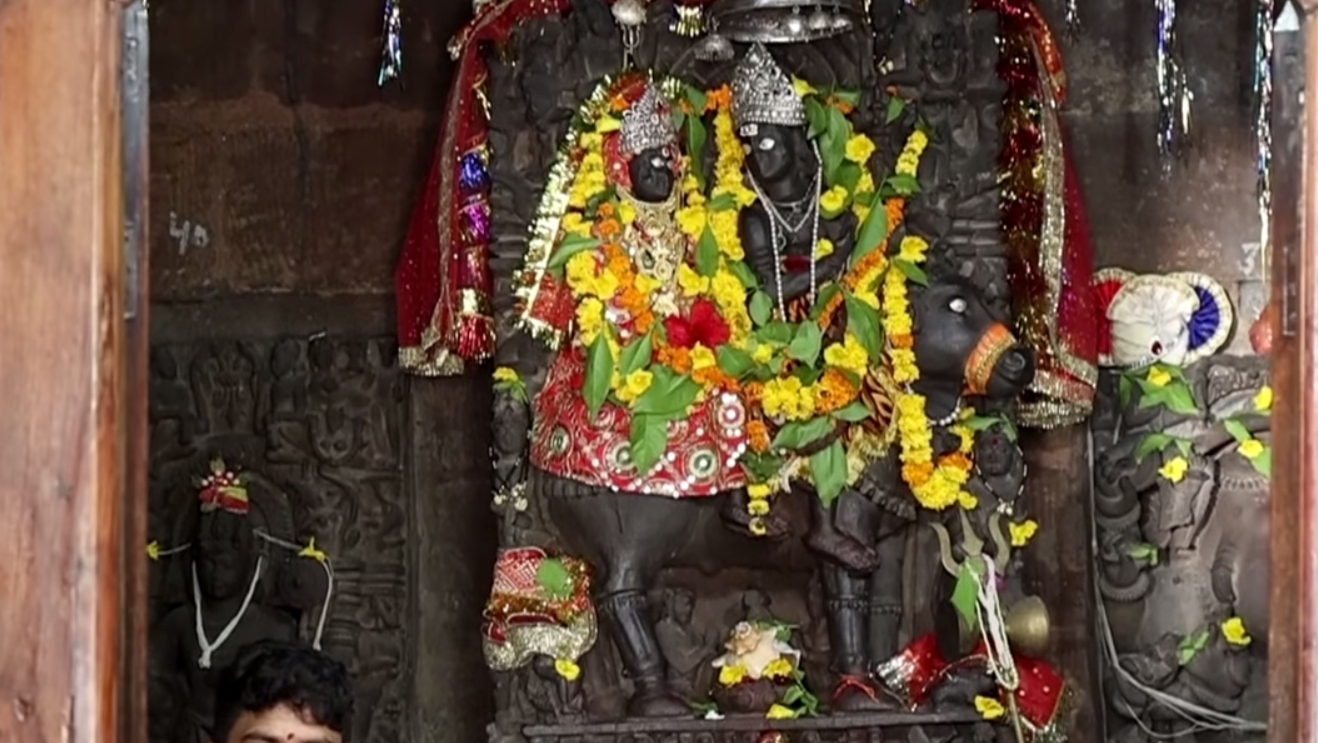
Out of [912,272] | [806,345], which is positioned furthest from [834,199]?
[806,345]

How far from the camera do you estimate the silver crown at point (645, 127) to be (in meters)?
4.84

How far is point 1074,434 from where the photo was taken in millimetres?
5367

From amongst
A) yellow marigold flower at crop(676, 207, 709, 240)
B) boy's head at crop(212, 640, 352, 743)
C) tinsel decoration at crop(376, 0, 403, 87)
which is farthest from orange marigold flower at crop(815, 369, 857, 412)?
boy's head at crop(212, 640, 352, 743)

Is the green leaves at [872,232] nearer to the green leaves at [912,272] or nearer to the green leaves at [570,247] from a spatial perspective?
the green leaves at [912,272]

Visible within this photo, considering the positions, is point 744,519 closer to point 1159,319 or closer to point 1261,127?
point 1159,319

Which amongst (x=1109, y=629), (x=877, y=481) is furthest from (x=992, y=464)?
(x=1109, y=629)

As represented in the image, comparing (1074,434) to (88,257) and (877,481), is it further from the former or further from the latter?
(88,257)

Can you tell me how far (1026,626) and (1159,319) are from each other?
843 millimetres

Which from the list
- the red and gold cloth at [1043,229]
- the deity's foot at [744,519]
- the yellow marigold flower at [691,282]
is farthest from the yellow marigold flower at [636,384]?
the red and gold cloth at [1043,229]

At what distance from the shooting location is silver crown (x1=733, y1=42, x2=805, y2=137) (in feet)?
15.9

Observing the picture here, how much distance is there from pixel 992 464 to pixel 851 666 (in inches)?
19.7

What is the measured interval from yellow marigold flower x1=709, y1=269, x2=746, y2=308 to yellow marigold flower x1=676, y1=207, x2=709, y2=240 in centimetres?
10

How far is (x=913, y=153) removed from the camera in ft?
16.2

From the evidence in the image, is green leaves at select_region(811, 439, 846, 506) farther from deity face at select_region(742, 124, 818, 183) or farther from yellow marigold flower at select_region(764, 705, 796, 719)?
deity face at select_region(742, 124, 818, 183)
